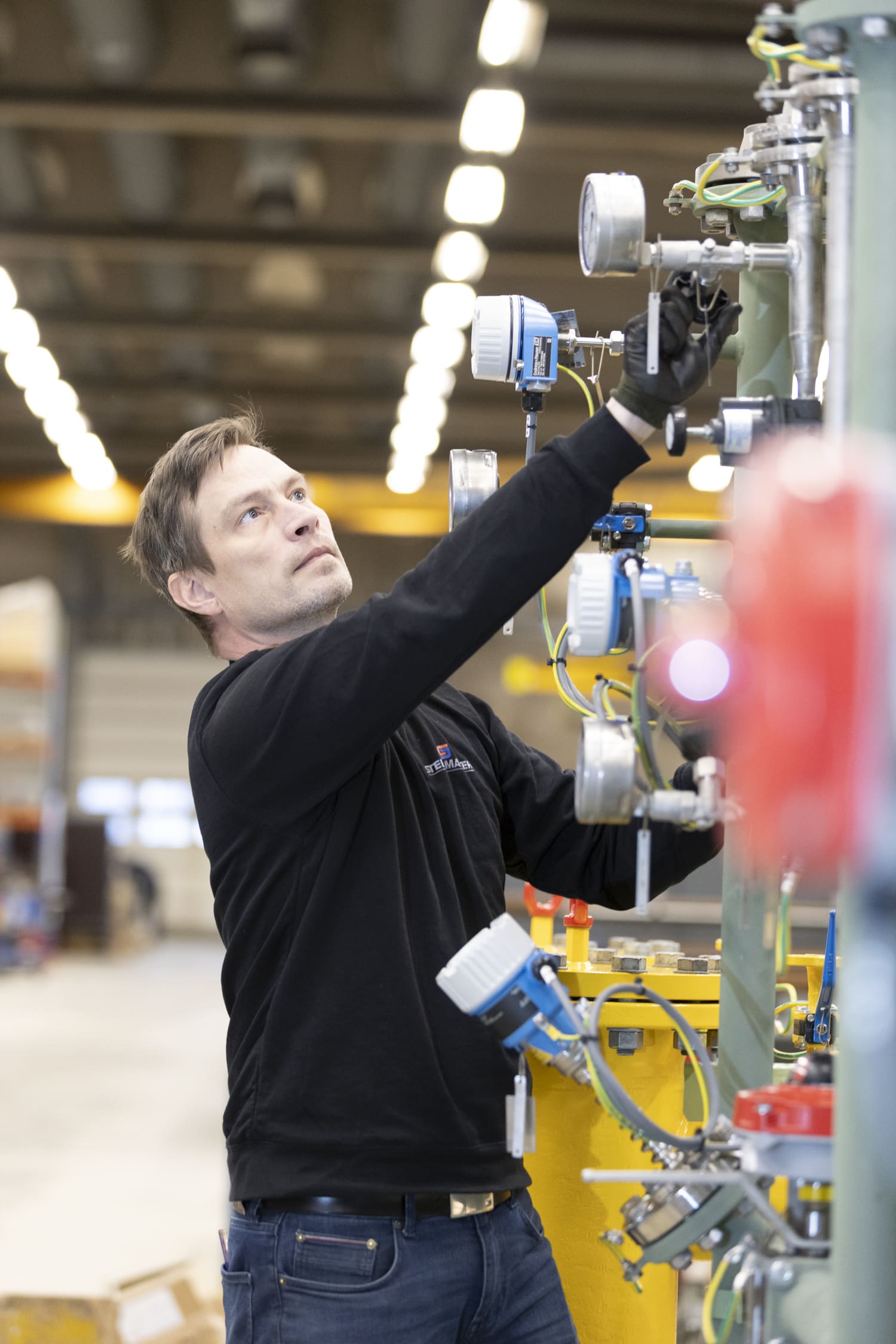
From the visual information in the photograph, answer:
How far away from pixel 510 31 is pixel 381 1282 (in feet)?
14.3

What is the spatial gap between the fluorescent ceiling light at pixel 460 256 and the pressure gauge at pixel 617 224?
5.61m

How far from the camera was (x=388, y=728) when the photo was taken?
48.8 inches

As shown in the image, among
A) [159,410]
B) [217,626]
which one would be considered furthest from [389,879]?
[159,410]

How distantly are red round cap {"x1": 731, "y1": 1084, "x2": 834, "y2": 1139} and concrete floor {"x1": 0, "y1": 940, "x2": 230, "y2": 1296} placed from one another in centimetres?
246

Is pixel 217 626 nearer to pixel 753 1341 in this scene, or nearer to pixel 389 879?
pixel 389 879

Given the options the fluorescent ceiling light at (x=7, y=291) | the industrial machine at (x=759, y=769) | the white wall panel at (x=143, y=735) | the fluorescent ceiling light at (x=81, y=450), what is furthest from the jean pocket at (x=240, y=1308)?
the white wall panel at (x=143, y=735)

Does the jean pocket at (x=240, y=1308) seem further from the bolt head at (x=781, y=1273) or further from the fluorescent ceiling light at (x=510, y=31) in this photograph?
the fluorescent ceiling light at (x=510, y=31)

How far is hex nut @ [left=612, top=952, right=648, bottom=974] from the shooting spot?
163cm

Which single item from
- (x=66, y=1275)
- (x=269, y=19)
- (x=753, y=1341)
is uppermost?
(x=269, y=19)

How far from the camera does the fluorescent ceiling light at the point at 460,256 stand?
21.5 ft

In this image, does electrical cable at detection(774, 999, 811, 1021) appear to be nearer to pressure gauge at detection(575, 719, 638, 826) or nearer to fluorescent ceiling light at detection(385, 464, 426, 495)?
pressure gauge at detection(575, 719, 638, 826)

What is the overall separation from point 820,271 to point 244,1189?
3.15 feet

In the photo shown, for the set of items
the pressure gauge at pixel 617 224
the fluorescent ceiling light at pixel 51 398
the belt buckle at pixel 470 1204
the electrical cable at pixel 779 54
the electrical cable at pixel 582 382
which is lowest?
the belt buckle at pixel 470 1204

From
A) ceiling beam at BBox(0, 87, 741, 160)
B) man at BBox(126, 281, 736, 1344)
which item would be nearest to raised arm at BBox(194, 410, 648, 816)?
man at BBox(126, 281, 736, 1344)
